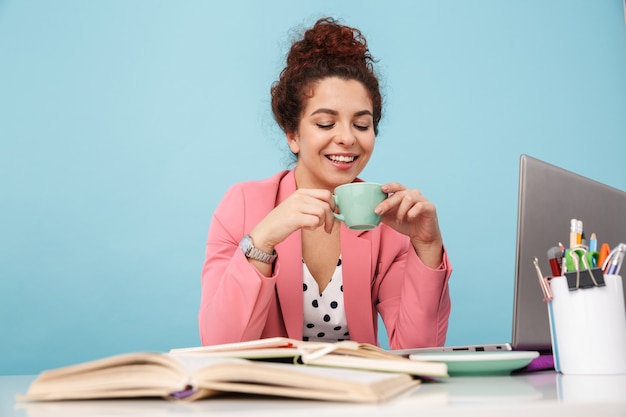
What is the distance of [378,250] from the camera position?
5.57 feet

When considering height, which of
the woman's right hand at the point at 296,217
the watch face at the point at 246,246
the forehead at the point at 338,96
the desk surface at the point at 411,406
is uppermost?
the forehead at the point at 338,96

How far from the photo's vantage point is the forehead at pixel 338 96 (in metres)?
1.70

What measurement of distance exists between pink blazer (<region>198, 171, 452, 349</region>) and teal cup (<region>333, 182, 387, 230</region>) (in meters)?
0.18

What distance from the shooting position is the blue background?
119 inches

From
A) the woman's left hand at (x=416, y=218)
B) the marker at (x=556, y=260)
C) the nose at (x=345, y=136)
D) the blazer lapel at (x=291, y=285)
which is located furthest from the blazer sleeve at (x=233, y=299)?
the marker at (x=556, y=260)

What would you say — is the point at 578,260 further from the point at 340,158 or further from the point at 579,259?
the point at 340,158

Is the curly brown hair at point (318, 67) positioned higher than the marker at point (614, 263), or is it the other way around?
the curly brown hair at point (318, 67)

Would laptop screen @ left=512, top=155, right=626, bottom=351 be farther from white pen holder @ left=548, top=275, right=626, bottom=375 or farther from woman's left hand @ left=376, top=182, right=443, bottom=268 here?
woman's left hand @ left=376, top=182, right=443, bottom=268

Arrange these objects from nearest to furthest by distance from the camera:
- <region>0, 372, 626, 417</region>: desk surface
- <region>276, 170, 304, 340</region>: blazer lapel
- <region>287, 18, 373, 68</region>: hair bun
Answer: <region>0, 372, 626, 417</region>: desk surface → <region>276, 170, 304, 340</region>: blazer lapel → <region>287, 18, 373, 68</region>: hair bun

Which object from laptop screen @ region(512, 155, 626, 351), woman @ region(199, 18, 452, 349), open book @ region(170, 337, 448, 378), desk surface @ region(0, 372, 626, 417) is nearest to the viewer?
desk surface @ region(0, 372, 626, 417)

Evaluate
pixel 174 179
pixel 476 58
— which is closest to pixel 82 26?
pixel 174 179

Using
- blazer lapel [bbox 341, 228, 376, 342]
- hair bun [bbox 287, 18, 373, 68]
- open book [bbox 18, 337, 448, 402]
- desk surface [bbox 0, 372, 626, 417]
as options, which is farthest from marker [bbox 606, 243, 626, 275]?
hair bun [bbox 287, 18, 373, 68]

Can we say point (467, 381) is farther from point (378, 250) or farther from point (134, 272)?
point (134, 272)

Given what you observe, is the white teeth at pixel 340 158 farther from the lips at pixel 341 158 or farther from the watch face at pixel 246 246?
the watch face at pixel 246 246
